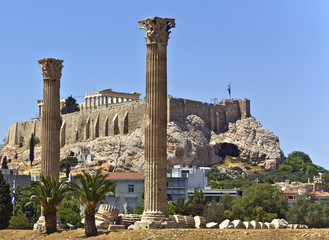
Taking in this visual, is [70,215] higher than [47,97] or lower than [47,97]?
lower

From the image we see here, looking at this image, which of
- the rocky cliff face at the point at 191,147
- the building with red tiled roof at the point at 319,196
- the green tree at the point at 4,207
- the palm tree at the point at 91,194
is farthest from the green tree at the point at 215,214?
the rocky cliff face at the point at 191,147

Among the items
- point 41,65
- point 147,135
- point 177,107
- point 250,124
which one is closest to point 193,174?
point 177,107

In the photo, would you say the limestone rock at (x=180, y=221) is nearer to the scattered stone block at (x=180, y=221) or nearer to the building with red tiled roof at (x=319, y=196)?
the scattered stone block at (x=180, y=221)

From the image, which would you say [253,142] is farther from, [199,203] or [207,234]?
[207,234]

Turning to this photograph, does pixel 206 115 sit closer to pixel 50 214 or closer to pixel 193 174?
pixel 193 174

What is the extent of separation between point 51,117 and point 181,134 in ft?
243

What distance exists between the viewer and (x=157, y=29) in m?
34.3

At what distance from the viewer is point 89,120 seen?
128375mm

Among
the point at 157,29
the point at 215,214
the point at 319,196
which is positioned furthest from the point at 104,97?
the point at 157,29

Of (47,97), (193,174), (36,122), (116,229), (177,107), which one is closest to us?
(116,229)

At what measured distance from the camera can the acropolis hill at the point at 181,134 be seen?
11356cm

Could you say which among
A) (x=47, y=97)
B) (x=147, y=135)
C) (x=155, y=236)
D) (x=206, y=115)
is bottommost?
(x=155, y=236)

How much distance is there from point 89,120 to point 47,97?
8790 centimetres

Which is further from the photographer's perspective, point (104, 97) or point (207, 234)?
point (104, 97)
